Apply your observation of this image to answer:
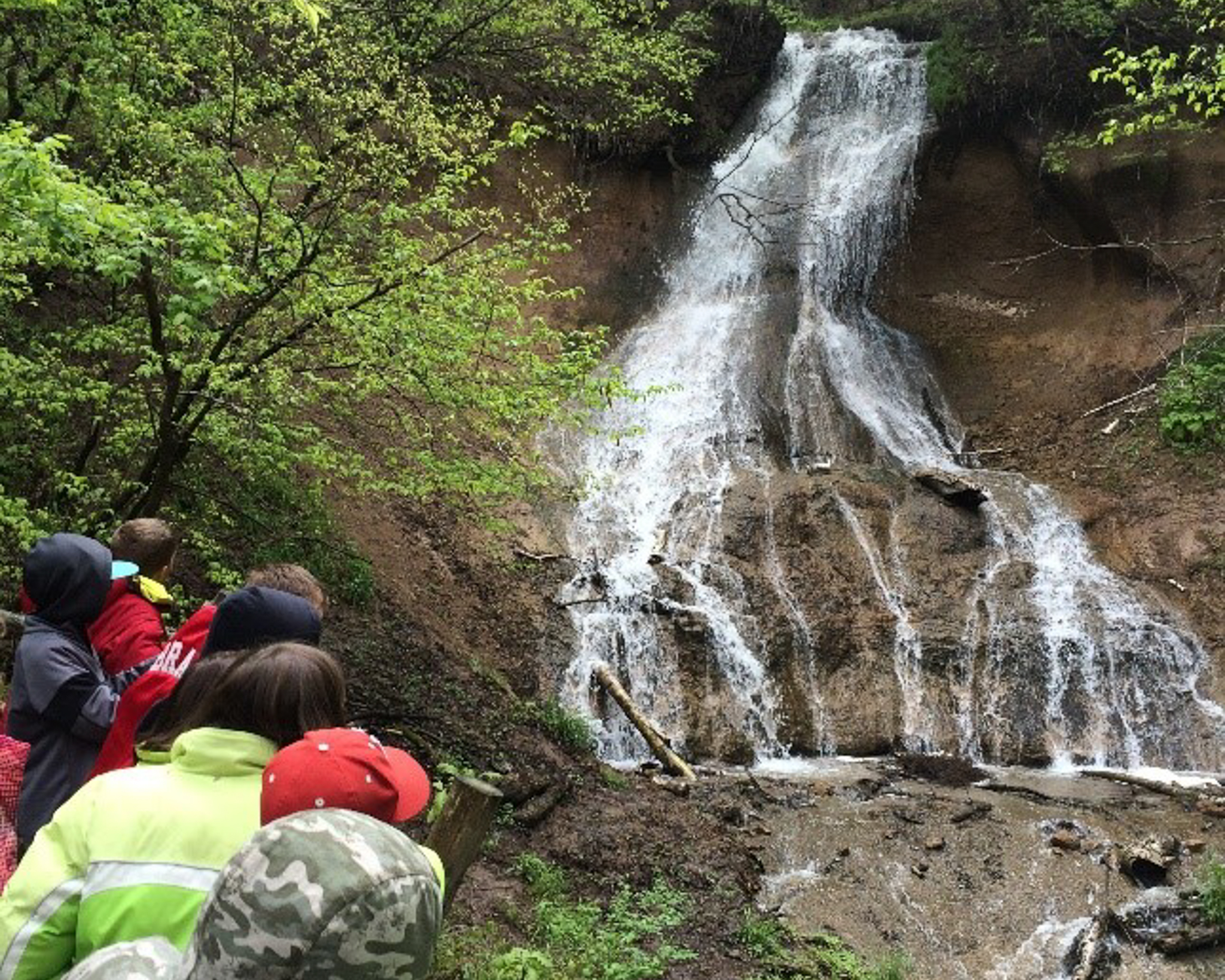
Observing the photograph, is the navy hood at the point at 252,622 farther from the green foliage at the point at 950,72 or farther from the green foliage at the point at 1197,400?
the green foliage at the point at 950,72

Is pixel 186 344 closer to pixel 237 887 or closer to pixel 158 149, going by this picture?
pixel 158 149

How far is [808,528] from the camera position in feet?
44.3

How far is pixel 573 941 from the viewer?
5.73m

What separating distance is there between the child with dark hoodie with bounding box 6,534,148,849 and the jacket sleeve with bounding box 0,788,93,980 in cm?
137

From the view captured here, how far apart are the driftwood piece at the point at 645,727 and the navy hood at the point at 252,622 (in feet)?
24.8

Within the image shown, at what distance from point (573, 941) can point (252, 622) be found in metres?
3.76

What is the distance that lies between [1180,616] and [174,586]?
11587 millimetres

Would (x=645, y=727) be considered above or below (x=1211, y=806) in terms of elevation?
above

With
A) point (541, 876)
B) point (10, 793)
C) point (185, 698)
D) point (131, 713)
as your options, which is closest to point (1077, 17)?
point (541, 876)

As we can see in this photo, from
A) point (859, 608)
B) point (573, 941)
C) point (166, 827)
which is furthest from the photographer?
point (859, 608)

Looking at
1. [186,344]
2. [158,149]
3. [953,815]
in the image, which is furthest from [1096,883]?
[158,149]

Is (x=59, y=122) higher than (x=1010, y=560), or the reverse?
(x=59, y=122)

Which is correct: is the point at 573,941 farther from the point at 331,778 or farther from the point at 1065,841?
the point at 1065,841

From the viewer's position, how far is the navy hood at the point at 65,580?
10.4 feet
